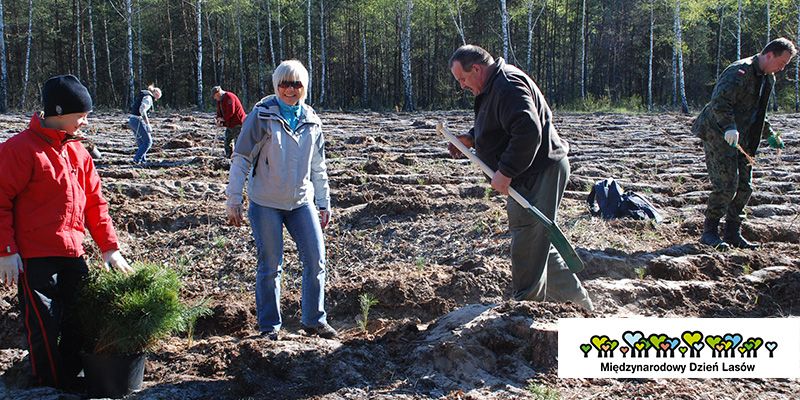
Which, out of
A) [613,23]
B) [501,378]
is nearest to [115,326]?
[501,378]

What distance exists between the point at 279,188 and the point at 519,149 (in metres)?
1.49

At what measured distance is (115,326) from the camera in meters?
3.52

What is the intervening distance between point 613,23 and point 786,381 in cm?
4464

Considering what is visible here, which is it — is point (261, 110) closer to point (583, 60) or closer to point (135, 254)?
point (135, 254)

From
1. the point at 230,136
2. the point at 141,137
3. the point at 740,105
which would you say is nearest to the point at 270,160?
the point at 740,105

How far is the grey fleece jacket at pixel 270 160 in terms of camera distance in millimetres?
4145

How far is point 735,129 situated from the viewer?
6281 millimetres

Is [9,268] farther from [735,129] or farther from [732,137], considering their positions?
[735,129]

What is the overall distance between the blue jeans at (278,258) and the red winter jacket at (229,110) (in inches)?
324

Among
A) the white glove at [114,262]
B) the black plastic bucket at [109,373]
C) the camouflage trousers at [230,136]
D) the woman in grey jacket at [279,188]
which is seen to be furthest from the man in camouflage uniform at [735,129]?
the camouflage trousers at [230,136]

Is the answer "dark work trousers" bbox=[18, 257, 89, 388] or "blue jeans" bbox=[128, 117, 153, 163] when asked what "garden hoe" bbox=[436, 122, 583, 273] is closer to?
"dark work trousers" bbox=[18, 257, 89, 388]

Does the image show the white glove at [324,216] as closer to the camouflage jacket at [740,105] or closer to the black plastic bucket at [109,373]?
the black plastic bucket at [109,373]

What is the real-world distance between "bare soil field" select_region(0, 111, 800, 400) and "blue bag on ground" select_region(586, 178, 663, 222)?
0.22m

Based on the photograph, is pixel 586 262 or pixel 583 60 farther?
pixel 583 60
